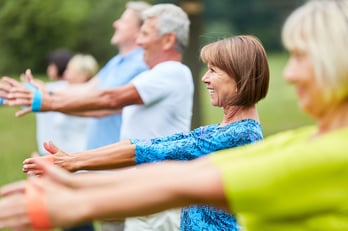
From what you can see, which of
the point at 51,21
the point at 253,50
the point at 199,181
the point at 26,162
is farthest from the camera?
the point at 51,21

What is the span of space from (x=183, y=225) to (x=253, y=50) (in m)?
0.79

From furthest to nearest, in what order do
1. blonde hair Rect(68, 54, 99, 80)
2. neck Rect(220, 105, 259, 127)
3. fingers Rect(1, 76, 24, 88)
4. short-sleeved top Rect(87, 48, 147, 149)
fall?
blonde hair Rect(68, 54, 99, 80) → short-sleeved top Rect(87, 48, 147, 149) → fingers Rect(1, 76, 24, 88) → neck Rect(220, 105, 259, 127)

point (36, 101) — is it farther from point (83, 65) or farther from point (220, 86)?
point (83, 65)

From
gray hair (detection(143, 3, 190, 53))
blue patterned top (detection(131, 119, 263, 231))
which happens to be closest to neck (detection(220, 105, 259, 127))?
blue patterned top (detection(131, 119, 263, 231))

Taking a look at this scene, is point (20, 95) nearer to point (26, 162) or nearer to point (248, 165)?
point (26, 162)

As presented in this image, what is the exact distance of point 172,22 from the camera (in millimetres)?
6520

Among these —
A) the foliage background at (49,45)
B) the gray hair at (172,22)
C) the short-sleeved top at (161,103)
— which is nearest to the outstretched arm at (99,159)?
the foliage background at (49,45)

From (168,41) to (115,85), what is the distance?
69 cm

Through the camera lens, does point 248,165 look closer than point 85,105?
Yes

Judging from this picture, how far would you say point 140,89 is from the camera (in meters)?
6.05

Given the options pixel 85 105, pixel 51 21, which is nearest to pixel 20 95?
pixel 85 105

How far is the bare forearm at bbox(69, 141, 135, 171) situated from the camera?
406cm

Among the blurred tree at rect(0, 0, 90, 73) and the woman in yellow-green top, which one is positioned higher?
the blurred tree at rect(0, 0, 90, 73)

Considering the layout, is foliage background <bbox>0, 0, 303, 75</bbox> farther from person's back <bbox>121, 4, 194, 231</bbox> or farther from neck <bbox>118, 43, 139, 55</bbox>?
person's back <bbox>121, 4, 194, 231</bbox>
